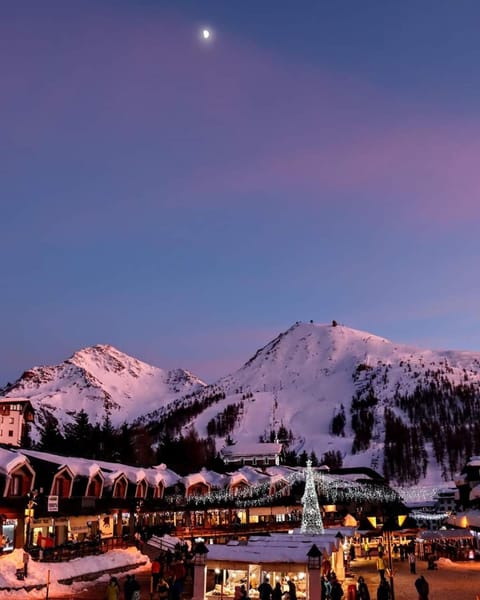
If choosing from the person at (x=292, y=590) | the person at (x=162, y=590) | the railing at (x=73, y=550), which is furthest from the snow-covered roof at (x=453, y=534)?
the person at (x=162, y=590)

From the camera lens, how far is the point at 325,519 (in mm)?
71312

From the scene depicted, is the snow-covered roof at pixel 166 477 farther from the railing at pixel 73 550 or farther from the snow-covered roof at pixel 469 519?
the snow-covered roof at pixel 469 519

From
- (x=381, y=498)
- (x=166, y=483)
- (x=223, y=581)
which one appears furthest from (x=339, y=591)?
(x=381, y=498)

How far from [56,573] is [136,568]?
8.17 m

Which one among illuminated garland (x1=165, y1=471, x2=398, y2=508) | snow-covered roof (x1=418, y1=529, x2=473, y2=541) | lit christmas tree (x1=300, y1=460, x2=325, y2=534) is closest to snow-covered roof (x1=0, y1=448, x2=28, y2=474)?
lit christmas tree (x1=300, y1=460, x2=325, y2=534)

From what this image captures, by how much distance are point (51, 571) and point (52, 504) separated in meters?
9.45

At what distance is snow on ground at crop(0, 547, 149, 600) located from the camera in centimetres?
2589

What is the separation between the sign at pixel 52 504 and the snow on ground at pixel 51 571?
4.64 metres

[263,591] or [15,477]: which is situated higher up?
[15,477]

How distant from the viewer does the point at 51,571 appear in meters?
28.7

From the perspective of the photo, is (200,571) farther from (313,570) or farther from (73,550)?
(73,550)

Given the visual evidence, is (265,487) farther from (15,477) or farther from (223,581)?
(223,581)

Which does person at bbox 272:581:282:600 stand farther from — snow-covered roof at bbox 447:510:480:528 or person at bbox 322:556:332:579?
snow-covered roof at bbox 447:510:480:528

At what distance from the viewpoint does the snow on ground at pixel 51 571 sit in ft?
84.9
